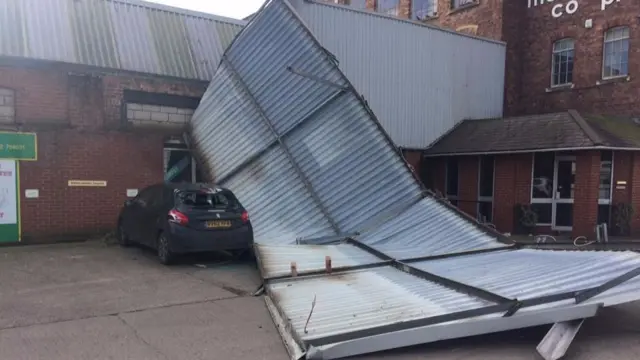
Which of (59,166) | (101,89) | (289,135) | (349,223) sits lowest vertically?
(349,223)

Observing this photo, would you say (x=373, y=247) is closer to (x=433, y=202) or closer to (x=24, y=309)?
(x=433, y=202)

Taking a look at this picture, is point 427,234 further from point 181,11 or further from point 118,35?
point 181,11

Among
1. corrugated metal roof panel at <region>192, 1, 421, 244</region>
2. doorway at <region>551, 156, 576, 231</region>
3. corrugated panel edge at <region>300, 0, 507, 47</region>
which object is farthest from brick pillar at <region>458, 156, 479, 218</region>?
corrugated metal roof panel at <region>192, 1, 421, 244</region>

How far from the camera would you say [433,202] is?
33.2 feet

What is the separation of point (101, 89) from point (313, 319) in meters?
9.85

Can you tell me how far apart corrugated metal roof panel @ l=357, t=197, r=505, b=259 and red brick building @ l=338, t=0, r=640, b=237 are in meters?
5.70

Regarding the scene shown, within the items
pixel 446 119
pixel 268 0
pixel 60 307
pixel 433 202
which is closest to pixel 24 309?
pixel 60 307

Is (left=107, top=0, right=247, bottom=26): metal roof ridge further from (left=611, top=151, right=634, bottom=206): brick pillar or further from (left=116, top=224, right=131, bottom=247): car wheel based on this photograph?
(left=611, top=151, right=634, bottom=206): brick pillar

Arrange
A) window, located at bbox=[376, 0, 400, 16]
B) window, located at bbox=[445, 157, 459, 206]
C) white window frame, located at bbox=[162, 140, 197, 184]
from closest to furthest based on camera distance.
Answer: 1. white window frame, located at bbox=[162, 140, 197, 184]
2. window, located at bbox=[445, 157, 459, 206]
3. window, located at bbox=[376, 0, 400, 16]

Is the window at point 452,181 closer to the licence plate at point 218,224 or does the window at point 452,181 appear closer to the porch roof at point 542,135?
the porch roof at point 542,135

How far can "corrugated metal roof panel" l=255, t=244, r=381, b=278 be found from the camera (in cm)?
755

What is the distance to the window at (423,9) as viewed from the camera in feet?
73.4

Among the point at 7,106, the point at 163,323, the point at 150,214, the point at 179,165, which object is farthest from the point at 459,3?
the point at 163,323

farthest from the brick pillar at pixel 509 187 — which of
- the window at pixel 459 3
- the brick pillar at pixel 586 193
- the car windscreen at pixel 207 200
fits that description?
the car windscreen at pixel 207 200
